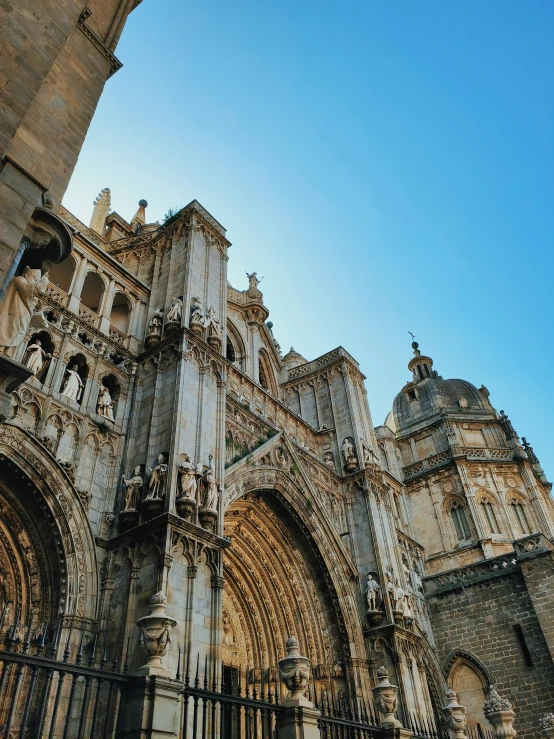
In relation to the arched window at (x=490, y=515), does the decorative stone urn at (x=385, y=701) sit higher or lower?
lower

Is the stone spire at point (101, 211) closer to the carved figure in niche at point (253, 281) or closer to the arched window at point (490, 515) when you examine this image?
the carved figure in niche at point (253, 281)

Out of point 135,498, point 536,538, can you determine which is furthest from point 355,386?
point 135,498

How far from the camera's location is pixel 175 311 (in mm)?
15742

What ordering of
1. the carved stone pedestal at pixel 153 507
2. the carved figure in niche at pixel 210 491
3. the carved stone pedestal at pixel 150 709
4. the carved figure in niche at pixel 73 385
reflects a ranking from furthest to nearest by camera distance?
the carved figure in niche at pixel 73 385
the carved figure in niche at pixel 210 491
the carved stone pedestal at pixel 153 507
the carved stone pedestal at pixel 150 709

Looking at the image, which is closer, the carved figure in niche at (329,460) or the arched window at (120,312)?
the arched window at (120,312)

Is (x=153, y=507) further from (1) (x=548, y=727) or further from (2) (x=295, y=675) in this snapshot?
(1) (x=548, y=727)

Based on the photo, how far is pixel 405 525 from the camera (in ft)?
97.0

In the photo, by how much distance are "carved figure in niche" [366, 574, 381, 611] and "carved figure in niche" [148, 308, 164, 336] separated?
9758 millimetres

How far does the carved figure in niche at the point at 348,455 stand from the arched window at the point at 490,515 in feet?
35.1

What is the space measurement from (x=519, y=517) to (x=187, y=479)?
22.3 meters

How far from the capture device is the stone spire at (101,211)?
25.5 metres

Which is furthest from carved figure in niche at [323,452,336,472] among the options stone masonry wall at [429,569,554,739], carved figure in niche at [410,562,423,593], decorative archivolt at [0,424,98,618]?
decorative archivolt at [0,424,98,618]

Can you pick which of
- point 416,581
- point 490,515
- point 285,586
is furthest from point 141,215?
point 490,515

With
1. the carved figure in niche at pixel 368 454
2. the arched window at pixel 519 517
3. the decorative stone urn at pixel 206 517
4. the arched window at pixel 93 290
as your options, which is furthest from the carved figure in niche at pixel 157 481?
the arched window at pixel 519 517
